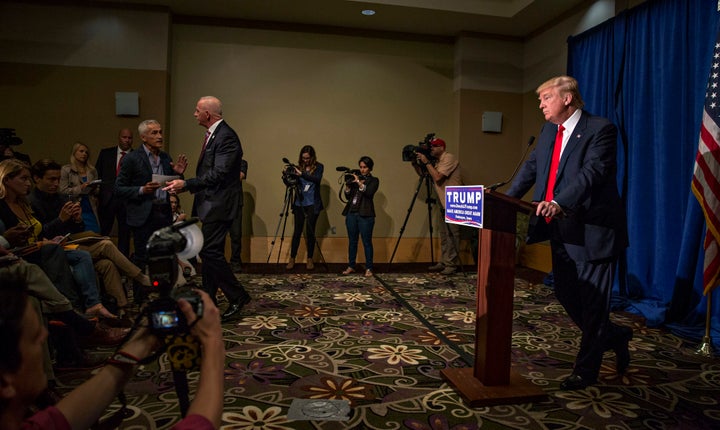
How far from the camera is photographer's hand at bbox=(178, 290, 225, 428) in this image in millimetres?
743

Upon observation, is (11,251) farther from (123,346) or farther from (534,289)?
(534,289)

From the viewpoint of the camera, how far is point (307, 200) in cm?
537

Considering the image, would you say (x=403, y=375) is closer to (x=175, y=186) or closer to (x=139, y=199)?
(x=175, y=186)

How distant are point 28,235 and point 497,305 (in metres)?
2.40

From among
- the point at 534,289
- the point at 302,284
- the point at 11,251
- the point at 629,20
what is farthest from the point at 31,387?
the point at 629,20

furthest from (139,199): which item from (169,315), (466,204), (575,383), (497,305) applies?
(575,383)

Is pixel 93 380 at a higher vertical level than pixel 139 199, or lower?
lower

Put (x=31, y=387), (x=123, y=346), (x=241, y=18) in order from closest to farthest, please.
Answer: (x=31, y=387) → (x=123, y=346) → (x=241, y=18)

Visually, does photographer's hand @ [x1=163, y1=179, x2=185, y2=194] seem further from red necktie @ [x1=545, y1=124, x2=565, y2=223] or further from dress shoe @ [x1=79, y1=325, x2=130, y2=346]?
red necktie @ [x1=545, y1=124, x2=565, y2=223]

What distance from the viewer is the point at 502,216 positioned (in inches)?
78.3

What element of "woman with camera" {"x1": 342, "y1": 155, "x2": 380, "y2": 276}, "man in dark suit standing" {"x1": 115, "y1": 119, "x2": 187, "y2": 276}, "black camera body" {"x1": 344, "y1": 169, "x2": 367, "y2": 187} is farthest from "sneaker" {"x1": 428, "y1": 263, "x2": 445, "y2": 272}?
"man in dark suit standing" {"x1": 115, "y1": 119, "x2": 187, "y2": 276}

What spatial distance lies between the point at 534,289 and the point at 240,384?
3.22 meters

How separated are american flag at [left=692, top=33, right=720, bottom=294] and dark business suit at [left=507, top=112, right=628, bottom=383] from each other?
1.21 meters

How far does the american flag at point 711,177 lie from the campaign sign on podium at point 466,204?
1881 mm
